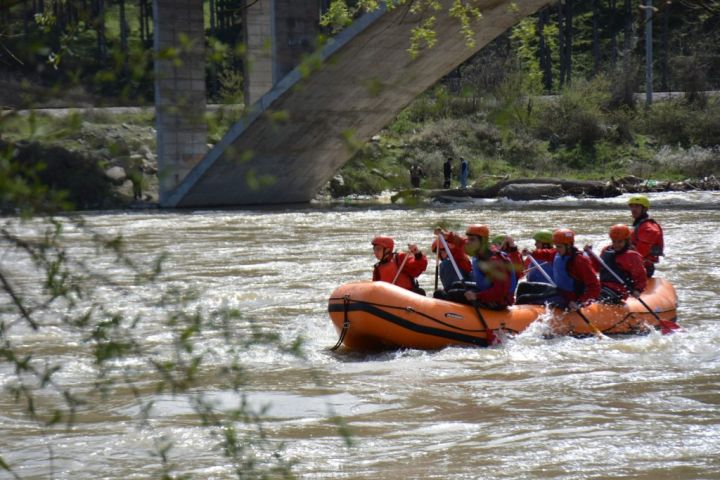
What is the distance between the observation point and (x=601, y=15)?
4869cm

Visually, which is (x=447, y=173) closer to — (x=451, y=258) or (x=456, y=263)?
(x=456, y=263)

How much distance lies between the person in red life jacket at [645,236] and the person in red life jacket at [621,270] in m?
0.55

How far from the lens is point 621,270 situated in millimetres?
9828

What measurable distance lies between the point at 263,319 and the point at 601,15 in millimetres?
40704

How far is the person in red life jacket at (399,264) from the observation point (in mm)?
9617

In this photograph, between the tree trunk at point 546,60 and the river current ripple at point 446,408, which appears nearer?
the river current ripple at point 446,408

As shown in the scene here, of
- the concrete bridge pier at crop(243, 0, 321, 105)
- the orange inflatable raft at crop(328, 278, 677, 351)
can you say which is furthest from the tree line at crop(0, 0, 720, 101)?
the orange inflatable raft at crop(328, 278, 677, 351)

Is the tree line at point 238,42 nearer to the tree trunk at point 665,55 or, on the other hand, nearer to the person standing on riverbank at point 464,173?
the tree trunk at point 665,55

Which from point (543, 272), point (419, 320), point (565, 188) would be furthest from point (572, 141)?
point (419, 320)

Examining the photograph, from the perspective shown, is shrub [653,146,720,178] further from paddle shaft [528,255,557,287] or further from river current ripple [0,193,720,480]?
paddle shaft [528,255,557,287]

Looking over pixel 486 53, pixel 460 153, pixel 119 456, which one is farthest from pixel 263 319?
pixel 486 53

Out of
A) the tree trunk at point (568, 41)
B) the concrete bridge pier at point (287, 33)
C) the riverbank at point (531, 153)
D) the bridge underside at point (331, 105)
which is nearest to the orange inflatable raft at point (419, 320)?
the bridge underside at point (331, 105)

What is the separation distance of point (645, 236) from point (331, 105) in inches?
564

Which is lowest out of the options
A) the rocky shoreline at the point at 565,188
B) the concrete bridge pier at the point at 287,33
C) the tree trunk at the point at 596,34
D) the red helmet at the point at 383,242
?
the rocky shoreline at the point at 565,188
